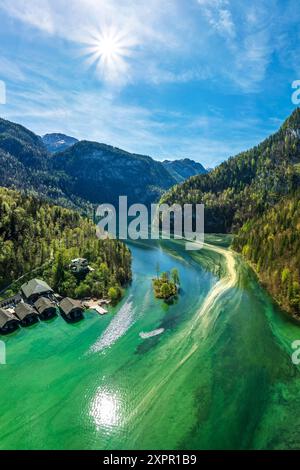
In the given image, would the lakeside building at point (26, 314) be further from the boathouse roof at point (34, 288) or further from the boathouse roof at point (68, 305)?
the boathouse roof at point (68, 305)

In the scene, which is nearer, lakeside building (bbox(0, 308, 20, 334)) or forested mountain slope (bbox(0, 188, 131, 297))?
lakeside building (bbox(0, 308, 20, 334))

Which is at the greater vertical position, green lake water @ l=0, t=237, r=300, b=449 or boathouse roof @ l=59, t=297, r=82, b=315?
boathouse roof @ l=59, t=297, r=82, b=315

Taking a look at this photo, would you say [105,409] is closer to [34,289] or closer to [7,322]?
[7,322]

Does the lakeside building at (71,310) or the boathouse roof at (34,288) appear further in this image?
the boathouse roof at (34,288)

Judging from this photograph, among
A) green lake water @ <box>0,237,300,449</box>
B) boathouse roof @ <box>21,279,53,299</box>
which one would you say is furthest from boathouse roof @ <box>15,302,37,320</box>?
boathouse roof @ <box>21,279,53,299</box>

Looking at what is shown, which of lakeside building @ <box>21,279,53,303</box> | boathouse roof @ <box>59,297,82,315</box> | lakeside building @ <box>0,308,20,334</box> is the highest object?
lakeside building @ <box>21,279,53,303</box>

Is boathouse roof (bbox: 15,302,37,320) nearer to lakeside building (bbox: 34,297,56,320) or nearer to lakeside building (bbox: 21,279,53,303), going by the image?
lakeside building (bbox: 34,297,56,320)

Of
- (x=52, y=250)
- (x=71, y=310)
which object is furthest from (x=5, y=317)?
(x=52, y=250)

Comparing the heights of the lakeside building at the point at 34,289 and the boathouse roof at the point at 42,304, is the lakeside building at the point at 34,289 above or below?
above

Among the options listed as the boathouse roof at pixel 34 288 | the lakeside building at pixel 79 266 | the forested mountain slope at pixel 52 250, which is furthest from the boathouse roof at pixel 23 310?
the lakeside building at pixel 79 266
